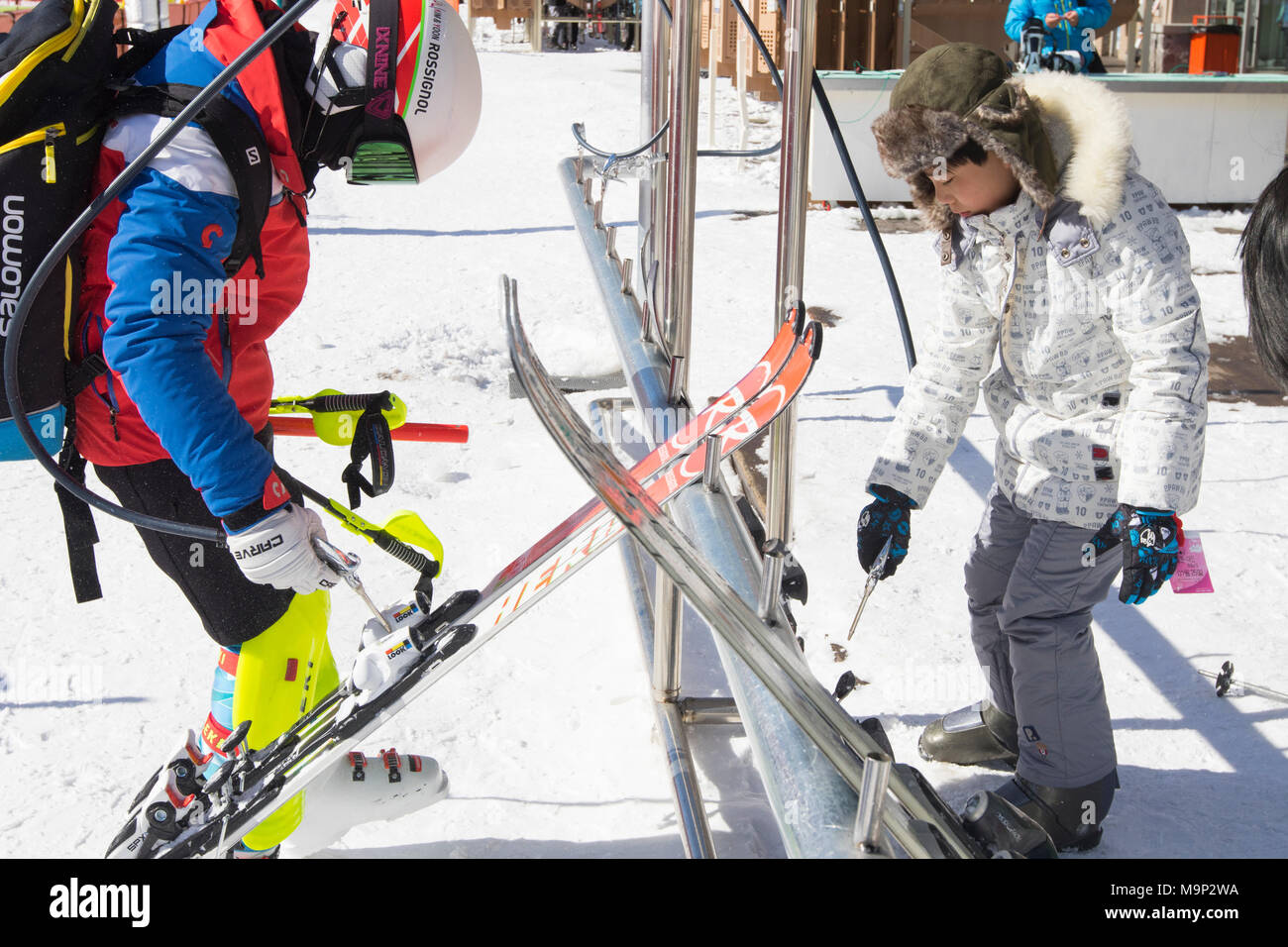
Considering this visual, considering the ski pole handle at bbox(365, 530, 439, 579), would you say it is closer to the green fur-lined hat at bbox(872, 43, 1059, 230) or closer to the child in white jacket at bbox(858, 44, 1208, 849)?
the child in white jacket at bbox(858, 44, 1208, 849)

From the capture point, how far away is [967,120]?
2.00 m

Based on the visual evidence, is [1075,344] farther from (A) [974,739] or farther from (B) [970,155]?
(A) [974,739]

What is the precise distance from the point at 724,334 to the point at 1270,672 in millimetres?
2939

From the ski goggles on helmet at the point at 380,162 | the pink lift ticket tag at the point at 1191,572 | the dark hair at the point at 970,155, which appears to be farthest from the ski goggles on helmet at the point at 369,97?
the pink lift ticket tag at the point at 1191,572

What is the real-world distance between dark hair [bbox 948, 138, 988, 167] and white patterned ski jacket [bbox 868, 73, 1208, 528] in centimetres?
13

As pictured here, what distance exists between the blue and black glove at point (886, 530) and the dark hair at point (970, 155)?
2.12ft

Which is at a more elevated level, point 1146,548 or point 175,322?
point 175,322

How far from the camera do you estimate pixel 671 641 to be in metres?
2.54

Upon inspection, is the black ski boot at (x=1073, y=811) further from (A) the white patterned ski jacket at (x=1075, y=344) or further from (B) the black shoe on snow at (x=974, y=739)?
(A) the white patterned ski jacket at (x=1075, y=344)

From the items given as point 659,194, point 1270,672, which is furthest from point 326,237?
point 1270,672

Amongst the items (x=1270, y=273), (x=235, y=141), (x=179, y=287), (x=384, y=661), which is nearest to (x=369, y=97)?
(x=235, y=141)

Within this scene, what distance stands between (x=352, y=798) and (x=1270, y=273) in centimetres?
184

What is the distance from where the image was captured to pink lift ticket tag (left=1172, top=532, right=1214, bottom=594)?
200cm
